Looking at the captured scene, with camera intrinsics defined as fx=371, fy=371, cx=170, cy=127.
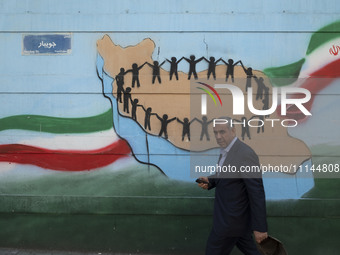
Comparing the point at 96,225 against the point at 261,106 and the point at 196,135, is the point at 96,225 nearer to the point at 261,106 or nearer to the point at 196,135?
the point at 196,135

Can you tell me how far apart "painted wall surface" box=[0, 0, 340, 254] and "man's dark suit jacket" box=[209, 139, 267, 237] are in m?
1.15

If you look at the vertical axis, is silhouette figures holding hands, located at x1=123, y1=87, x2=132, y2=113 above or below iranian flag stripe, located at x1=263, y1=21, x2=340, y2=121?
below

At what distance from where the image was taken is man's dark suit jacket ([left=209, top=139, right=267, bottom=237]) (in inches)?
115

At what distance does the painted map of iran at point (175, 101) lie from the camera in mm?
4195

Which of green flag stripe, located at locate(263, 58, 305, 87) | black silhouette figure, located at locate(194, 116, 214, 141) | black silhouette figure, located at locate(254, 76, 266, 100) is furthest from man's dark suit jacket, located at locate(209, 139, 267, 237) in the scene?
green flag stripe, located at locate(263, 58, 305, 87)

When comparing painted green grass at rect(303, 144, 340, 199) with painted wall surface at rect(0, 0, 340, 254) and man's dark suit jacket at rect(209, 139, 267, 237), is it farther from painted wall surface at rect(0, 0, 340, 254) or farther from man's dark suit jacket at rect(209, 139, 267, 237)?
man's dark suit jacket at rect(209, 139, 267, 237)

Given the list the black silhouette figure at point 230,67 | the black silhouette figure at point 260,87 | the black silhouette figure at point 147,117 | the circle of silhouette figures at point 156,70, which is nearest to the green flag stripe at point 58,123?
the black silhouette figure at point 147,117

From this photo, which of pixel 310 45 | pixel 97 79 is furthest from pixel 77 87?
pixel 310 45

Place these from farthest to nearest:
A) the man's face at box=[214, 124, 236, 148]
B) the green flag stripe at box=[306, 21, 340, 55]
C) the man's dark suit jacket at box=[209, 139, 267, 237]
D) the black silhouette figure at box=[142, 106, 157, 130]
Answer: the black silhouette figure at box=[142, 106, 157, 130]
the green flag stripe at box=[306, 21, 340, 55]
the man's face at box=[214, 124, 236, 148]
the man's dark suit jacket at box=[209, 139, 267, 237]

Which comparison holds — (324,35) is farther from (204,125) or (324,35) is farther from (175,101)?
(175,101)

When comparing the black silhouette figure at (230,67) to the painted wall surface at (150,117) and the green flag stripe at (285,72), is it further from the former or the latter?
the green flag stripe at (285,72)

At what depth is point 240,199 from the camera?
3014 millimetres

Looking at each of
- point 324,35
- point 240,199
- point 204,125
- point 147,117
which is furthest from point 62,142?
point 324,35
